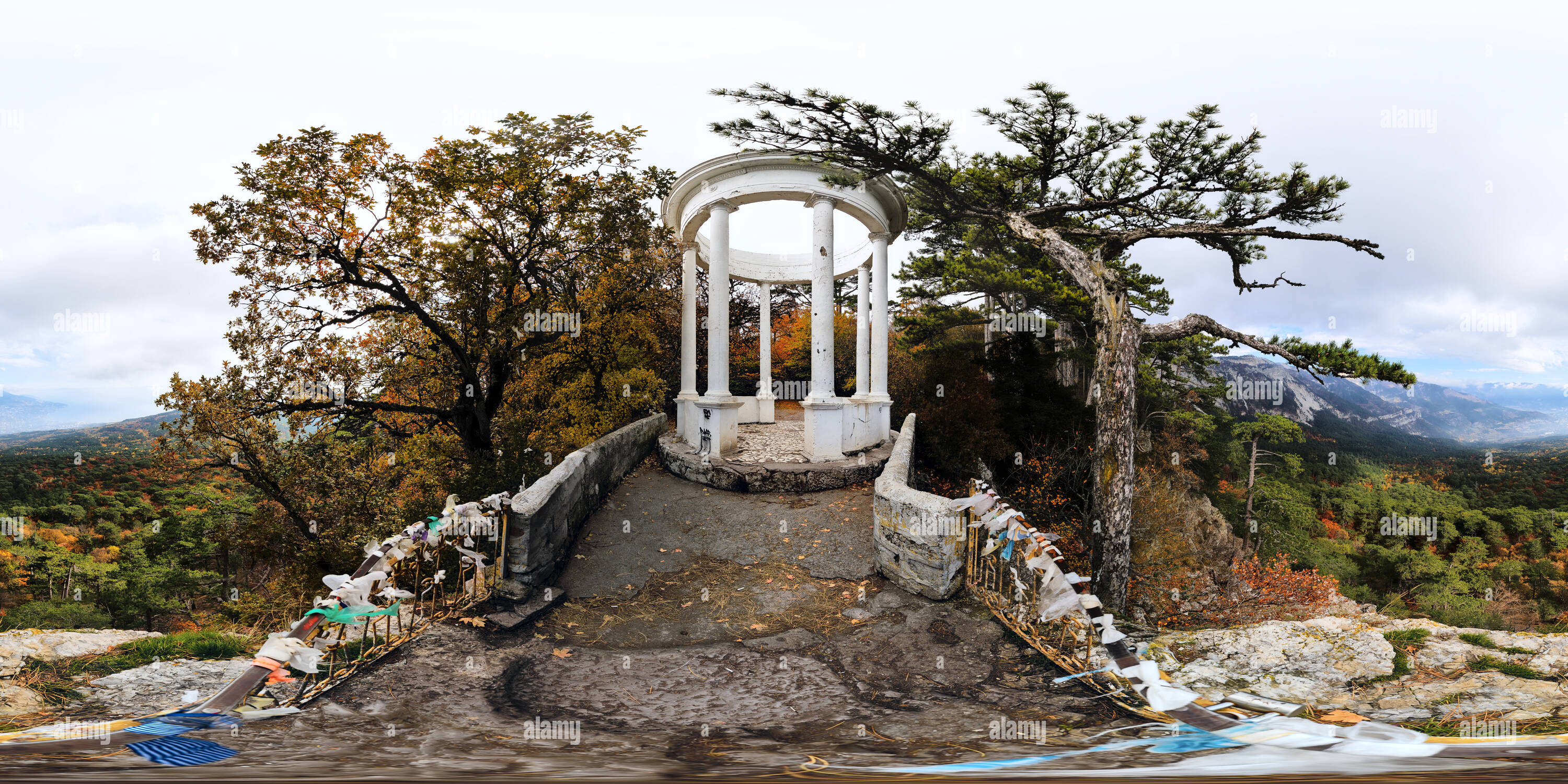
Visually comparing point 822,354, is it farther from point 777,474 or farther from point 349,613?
point 349,613

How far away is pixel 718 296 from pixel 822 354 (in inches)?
85.6

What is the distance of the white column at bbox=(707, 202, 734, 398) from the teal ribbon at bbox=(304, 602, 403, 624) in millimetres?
7599

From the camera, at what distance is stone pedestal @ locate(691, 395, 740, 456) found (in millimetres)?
10812

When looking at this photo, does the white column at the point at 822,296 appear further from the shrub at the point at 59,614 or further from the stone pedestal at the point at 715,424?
the shrub at the point at 59,614

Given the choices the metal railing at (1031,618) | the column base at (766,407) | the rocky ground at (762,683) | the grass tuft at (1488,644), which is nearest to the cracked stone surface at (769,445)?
the column base at (766,407)

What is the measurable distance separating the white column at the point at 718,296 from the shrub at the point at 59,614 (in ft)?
35.0

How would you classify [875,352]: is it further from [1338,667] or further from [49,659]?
[49,659]

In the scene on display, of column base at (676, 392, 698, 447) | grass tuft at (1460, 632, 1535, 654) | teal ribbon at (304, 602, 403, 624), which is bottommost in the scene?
grass tuft at (1460, 632, 1535, 654)

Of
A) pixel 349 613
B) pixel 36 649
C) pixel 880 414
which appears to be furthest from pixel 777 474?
pixel 36 649

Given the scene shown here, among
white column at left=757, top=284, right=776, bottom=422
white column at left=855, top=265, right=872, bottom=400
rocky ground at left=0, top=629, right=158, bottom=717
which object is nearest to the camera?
rocky ground at left=0, top=629, right=158, bottom=717

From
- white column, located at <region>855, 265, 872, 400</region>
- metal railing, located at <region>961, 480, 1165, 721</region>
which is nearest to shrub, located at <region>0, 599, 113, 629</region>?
white column, located at <region>855, 265, 872, 400</region>

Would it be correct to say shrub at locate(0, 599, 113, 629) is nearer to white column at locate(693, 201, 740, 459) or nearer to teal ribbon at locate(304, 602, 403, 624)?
white column at locate(693, 201, 740, 459)

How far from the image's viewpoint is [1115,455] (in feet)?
30.6

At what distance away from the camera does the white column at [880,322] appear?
11.7 meters
